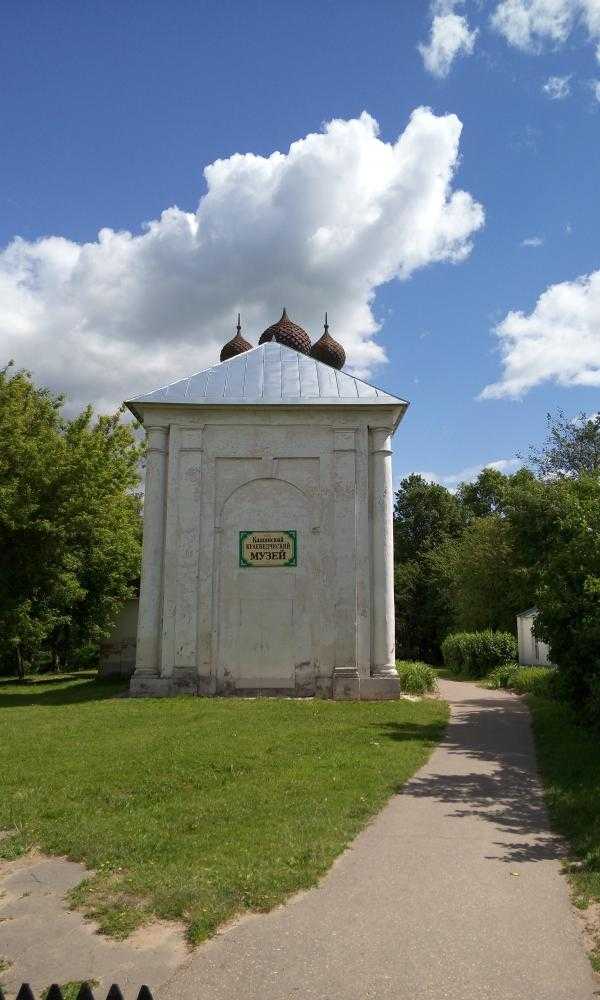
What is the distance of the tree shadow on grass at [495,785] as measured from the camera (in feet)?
20.9

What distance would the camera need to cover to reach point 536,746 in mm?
11141

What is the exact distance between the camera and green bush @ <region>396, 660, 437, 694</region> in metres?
18.0

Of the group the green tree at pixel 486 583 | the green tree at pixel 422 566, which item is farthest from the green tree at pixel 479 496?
the green tree at pixel 486 583

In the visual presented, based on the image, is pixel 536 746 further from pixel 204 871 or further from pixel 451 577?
pixel 451 577

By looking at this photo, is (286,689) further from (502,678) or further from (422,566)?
(422,566)

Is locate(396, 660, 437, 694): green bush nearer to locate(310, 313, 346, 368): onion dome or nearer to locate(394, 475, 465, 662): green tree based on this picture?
locate(310, 313, 346, 368): onion dome

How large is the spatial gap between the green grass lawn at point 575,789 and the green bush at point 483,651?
1415cm

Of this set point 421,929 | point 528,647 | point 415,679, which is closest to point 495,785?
point 421,929

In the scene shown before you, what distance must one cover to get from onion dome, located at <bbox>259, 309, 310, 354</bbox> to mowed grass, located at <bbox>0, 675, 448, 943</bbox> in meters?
13.1

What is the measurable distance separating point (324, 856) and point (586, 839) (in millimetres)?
2339

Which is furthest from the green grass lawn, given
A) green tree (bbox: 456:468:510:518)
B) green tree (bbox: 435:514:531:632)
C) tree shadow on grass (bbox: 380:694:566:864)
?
green tree (bbox: 456:468:510:518)

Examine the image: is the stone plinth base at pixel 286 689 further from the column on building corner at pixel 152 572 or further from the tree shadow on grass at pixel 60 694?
the tree shadow on grass at pixel 60 694

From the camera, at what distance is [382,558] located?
17172 mm

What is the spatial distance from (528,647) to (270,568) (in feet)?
52.0
